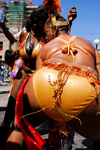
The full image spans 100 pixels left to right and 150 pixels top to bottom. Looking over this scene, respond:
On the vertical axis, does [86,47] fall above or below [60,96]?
above

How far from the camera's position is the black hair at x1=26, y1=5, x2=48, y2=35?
2797 mm

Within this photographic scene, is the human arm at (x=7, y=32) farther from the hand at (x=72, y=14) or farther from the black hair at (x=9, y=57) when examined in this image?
the hand at (x=72, y=14)

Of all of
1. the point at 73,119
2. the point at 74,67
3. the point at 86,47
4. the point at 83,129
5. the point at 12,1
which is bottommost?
the point at 83,129

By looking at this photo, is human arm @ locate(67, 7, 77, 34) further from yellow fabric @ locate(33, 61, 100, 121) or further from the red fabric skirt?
the red fabric skirt

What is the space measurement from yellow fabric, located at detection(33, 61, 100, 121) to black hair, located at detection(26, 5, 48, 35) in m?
1.71

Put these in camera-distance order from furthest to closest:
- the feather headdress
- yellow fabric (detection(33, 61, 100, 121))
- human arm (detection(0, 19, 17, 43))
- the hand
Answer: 1. human arm (detection(0, 19, 17, 43))
2. the feather headdress
3. the hand
4. yellow fabric (detection(33, 61, 100, 121))

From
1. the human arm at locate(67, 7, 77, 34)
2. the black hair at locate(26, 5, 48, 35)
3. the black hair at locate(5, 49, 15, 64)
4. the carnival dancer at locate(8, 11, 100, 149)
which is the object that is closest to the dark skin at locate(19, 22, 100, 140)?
the carnival dancer at locate(8, 11, 100, 149)

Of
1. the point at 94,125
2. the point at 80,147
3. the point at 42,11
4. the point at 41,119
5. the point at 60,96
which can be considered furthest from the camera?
the point at 42,11

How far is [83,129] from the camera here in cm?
142

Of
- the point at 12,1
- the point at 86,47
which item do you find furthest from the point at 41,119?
the point at 12,1

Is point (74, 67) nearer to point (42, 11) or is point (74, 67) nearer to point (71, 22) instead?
point (71, 22)

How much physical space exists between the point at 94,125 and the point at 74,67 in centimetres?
53

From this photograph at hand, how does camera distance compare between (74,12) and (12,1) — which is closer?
(74,12)

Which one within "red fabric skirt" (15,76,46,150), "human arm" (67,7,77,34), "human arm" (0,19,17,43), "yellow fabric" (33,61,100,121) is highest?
"human arm" (67,7,77,34)
